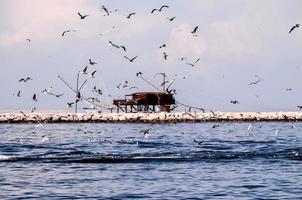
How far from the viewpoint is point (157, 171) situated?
4225cm

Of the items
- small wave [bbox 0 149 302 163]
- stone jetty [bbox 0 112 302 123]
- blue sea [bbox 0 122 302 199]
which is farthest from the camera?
stone jetty [bbox 0 112 302 123]

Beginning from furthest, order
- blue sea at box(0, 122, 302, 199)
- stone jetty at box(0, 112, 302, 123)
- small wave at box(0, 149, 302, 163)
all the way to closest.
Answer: stone jetty at box(0, 112, 302, 123), small wave at box(0, 149, 302, 163), blue sea at box(0, 122, 302, 199)

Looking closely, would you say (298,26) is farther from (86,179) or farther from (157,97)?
(157,97)

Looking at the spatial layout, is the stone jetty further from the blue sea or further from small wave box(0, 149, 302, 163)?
small wave box(0, 149, 302, 163)

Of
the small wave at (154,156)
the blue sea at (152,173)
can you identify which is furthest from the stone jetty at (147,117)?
the small wave at (154,156)

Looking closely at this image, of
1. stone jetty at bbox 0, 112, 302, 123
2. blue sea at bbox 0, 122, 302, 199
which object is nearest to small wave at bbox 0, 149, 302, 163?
blue sea at bbox 0, 122, 302, 199

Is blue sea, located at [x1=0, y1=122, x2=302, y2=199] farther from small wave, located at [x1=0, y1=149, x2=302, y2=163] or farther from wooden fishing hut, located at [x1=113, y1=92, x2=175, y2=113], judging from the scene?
wooden fishing hut, located at [x1=113, y1=92, x2=175, y2=113]

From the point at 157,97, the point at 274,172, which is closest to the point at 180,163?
the point at 274,172

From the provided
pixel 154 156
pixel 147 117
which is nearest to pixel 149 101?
pixel 147 117

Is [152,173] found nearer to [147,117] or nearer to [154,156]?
[154,156]

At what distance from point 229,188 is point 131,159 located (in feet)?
57.6

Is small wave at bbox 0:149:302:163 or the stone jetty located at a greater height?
the stone jetty

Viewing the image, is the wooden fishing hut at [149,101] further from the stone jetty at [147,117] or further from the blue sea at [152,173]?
the blue sea at [152,173]

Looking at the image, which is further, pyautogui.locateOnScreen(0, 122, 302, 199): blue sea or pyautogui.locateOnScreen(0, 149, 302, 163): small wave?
pyautogui.locateOnScreen(0, 149, 302, 163): small wave
